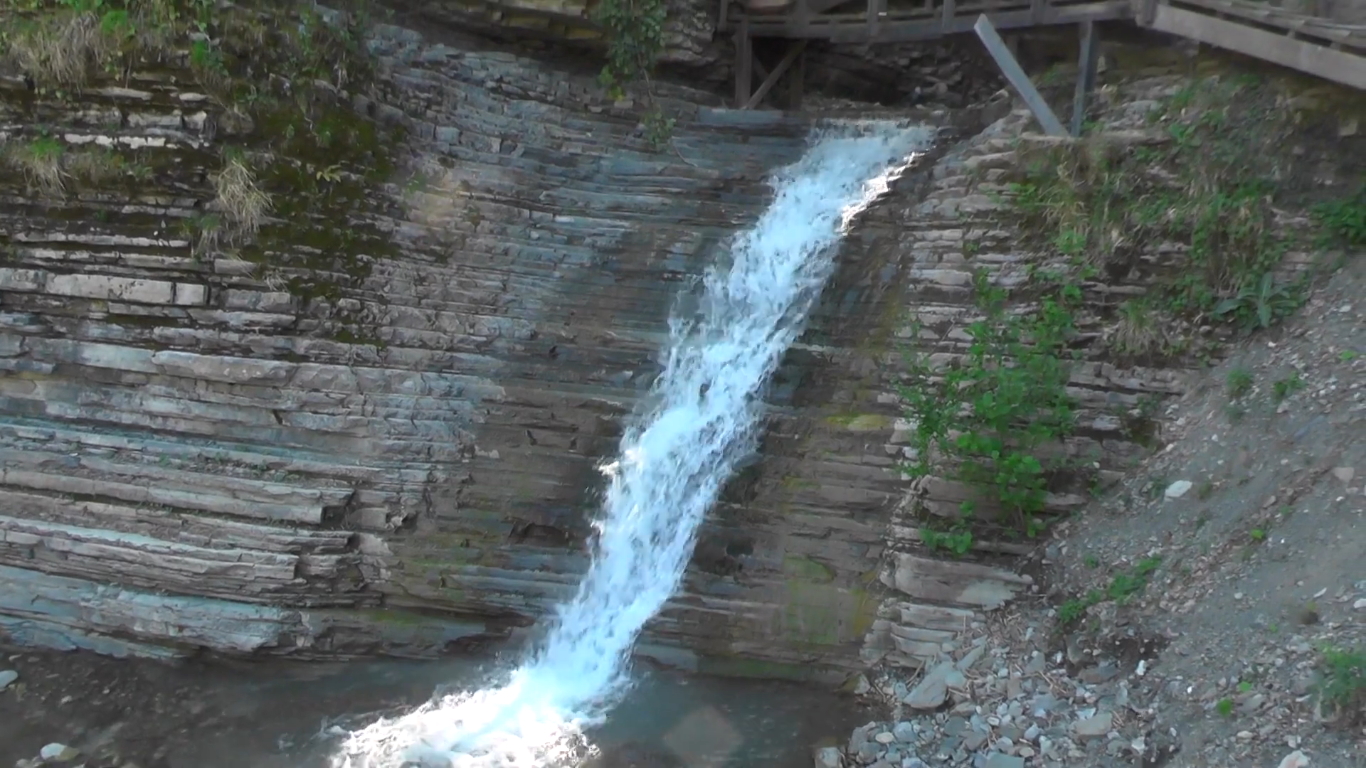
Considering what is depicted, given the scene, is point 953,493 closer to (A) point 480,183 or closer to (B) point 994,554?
(B) point 994,554

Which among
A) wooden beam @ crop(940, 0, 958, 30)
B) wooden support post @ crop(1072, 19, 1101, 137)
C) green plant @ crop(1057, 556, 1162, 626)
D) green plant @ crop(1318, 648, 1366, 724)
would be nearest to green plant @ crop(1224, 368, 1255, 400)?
green plant @ crop(1057, 556, 1162, 626)

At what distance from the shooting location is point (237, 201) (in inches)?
282

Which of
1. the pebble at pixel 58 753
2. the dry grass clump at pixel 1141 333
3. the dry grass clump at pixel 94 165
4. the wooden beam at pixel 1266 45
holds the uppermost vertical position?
the wooden beam at pixel 1266 45

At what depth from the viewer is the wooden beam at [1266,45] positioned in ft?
18.9

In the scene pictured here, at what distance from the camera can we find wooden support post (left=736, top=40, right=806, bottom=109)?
1228 centimetres

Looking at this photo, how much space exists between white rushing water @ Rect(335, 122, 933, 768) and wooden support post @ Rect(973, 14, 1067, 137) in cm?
144

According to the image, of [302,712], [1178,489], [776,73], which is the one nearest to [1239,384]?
[1178,489]

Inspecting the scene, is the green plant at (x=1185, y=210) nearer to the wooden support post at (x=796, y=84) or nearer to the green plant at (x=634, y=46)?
the green plant at (x=634, y=46)

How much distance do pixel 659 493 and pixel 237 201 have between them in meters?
4.14

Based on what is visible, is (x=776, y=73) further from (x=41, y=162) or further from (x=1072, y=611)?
(x=1072, y=611)

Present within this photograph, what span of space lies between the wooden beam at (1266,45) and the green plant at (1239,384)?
196 cm

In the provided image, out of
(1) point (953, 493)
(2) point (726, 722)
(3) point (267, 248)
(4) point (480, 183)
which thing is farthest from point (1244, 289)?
(3) point (267, 248)

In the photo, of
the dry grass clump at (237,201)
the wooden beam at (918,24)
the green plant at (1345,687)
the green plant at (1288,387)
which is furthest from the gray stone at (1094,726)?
the dry grass clump at (237,201)

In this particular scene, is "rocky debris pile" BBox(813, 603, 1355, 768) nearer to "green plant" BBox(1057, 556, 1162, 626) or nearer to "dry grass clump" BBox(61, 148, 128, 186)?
"green plant" BBox(1057, 556, 1162, 626)
